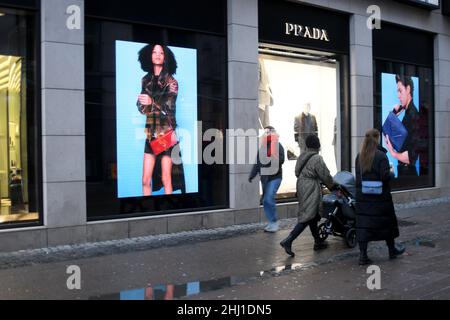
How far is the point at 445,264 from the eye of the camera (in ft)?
23.4

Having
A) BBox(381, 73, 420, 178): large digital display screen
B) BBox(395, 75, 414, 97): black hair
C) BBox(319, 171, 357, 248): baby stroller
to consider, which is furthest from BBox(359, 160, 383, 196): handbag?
BBox(395, 75, 414, 97): black hair

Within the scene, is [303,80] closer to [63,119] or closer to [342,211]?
[342,211]

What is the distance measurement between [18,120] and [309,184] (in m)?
4.74

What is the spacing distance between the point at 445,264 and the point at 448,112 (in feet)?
31.5

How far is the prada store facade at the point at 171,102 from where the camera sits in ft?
27.3

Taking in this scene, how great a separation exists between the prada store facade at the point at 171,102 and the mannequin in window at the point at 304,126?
39 millimetres

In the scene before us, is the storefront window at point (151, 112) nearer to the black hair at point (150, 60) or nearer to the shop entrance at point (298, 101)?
the black hair at point (150, 60)

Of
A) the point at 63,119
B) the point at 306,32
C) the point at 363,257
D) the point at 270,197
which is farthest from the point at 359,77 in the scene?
the point at 63,119

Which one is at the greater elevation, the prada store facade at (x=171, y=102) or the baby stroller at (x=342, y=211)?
the prada store facade at (x=171, y=102)

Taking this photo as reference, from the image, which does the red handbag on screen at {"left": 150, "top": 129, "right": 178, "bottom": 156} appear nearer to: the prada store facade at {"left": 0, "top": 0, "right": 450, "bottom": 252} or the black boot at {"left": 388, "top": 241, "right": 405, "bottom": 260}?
the prada store facade at {"left": 0, "top": 0, "right": 450, "bottom": 252}

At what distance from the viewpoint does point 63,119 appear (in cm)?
838

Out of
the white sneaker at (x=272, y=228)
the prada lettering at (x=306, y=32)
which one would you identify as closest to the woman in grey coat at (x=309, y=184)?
the white sneaker at (x=272, y=228)

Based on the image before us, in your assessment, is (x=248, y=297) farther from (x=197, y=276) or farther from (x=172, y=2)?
(x=172, y=2)
